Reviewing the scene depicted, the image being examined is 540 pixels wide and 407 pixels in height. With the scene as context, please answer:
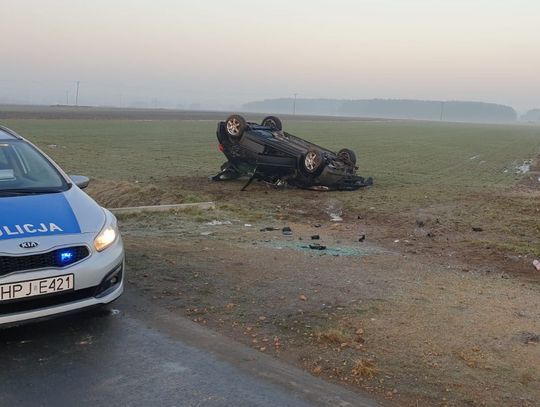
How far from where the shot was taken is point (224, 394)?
12.4 feet

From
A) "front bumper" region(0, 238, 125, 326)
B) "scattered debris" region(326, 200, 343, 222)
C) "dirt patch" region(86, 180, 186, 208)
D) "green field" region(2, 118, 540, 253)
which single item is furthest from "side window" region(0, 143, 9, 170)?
"green field" region(2, 118, 540, 253)

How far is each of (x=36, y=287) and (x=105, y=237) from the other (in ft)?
2.55

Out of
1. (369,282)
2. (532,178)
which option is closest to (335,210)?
(369,282)

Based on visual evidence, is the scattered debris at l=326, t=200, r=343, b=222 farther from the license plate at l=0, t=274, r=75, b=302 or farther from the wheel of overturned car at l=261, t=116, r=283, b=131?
the license plate at l=0, t=274, r=75, b=302

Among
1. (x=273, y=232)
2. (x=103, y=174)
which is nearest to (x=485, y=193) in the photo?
(x=273, y=232)

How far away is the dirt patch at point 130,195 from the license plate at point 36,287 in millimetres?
7577

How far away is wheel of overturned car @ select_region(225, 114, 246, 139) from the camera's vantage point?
1473cm

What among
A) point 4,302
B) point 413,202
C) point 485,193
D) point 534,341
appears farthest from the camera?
point 485,193

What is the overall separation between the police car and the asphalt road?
0.32 meters

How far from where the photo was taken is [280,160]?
566 inches

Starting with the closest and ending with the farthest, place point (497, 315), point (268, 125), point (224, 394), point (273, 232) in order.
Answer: point (224, 394)
point (497, 315)
point (273, 232)
point (268, 125)

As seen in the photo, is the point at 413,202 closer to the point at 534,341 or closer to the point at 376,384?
the point at 534,341

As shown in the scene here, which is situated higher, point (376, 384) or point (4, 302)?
point (4, 302)

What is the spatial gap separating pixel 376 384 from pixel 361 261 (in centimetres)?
346
